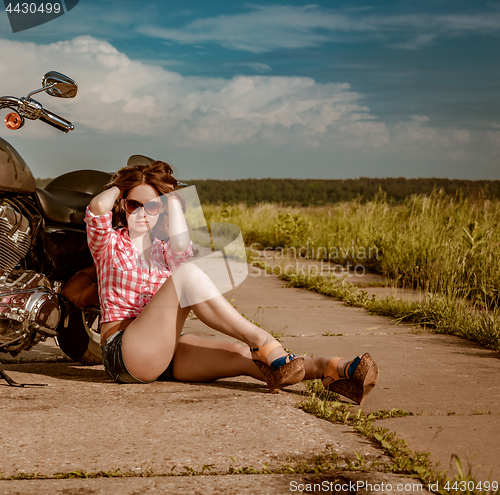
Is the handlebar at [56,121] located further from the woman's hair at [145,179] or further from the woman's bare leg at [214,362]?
the woman's bare leg at [214,362]

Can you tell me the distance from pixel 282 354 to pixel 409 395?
26.2 inches

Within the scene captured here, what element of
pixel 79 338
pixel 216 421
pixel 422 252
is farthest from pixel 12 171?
pixel 422 252

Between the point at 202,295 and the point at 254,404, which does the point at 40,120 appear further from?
the point at 254,404

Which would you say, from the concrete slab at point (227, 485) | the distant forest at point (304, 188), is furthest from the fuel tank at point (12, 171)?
the distant forest at point (304, 188)

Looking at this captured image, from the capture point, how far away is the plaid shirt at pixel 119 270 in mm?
2838

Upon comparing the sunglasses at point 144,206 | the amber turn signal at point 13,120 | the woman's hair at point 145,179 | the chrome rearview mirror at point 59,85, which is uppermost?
the chrome rearview mirror at point 59,85

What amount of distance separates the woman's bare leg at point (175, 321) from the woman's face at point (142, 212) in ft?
1.41

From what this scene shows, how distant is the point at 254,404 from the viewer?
101 inches

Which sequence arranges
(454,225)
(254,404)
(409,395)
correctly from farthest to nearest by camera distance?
(454,225)
(409,395)
(254,404)

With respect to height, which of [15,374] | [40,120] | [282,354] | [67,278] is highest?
[40,120]

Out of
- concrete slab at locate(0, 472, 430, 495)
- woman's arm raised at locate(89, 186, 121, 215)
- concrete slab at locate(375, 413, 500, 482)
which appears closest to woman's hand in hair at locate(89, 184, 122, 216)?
woman's arm raised at locate(89, 186, 121, 215)

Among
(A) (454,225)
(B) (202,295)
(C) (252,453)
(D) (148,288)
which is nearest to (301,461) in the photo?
(C) (252,453)

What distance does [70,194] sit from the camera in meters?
3.29

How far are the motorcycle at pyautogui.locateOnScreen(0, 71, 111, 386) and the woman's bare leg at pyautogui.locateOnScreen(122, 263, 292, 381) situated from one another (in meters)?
0.58
